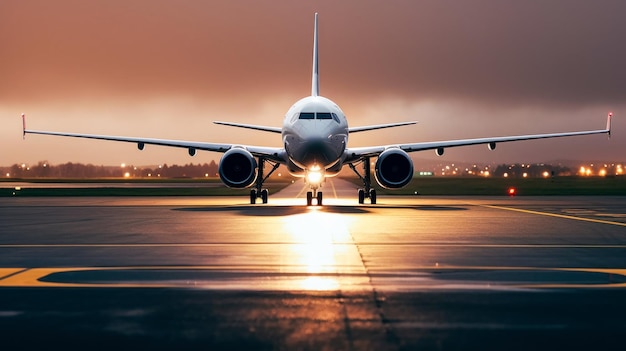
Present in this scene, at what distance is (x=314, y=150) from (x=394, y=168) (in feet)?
13.7

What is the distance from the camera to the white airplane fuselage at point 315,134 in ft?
94.5

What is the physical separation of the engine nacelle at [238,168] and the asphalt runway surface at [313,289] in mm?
12414

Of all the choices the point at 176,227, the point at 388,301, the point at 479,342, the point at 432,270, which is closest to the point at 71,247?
the point at 176,227

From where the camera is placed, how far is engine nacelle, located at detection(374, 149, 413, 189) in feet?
101

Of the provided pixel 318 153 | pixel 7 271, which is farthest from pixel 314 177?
pixel 7 271

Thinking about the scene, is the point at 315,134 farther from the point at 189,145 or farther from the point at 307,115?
the point at 189,145

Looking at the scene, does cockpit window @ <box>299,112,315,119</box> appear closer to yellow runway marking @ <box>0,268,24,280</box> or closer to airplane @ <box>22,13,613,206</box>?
airplane @ <box>22,13,613,206</box>

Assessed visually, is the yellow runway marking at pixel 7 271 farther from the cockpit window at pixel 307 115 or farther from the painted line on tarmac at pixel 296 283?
the cockpit window at pixel 307 115

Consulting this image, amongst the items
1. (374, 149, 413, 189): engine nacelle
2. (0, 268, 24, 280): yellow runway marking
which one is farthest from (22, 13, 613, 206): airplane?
(0, 268, 24, 280): yellow runway marking

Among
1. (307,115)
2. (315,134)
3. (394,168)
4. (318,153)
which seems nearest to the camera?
(315,134)

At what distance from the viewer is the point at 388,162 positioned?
101 feet

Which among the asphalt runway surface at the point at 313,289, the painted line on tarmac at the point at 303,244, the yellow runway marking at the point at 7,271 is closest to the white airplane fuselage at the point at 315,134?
the asphalt runway surface at the point at 313,289

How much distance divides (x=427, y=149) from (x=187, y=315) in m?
28.9

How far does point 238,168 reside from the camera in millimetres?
30953
